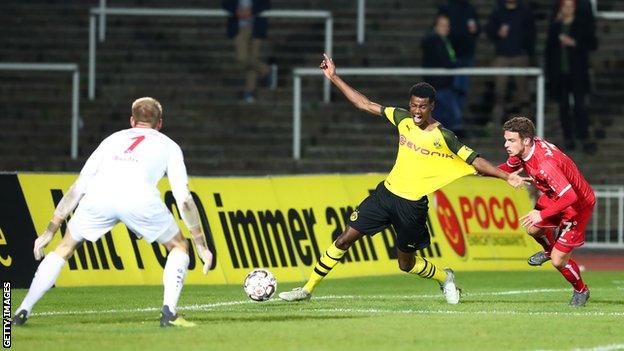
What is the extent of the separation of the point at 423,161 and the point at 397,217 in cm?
61

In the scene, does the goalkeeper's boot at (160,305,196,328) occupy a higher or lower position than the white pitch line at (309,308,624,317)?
higher

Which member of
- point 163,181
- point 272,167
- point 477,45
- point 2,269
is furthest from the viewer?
point 477,45

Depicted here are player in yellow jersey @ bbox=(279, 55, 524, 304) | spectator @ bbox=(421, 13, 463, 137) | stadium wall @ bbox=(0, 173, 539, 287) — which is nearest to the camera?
player in yellow jersey @ bbox=(279, 55, 524, 304)

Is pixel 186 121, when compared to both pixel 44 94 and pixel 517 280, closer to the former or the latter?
pixel 44 94

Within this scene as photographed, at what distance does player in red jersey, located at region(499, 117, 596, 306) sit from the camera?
17156 mm

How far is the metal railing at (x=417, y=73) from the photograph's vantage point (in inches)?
1061

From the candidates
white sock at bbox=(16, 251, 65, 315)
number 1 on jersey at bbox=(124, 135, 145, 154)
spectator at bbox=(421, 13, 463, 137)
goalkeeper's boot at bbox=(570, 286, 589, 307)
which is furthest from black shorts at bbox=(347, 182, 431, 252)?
spectator at bbox=(421, 13, 463, 137)

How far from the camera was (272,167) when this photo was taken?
93.4ft

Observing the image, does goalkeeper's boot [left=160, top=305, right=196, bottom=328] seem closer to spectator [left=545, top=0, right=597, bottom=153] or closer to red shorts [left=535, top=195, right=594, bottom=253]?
red shorts [left=535, top=195, right=594, bottom=253]

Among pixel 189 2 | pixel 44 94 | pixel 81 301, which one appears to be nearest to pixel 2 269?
pixel 81 301

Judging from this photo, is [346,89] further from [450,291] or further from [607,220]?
[607,220]

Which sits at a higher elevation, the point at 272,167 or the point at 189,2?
the point at 189,2

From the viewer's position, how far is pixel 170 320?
14.7m

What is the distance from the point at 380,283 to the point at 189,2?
43.1 feet
